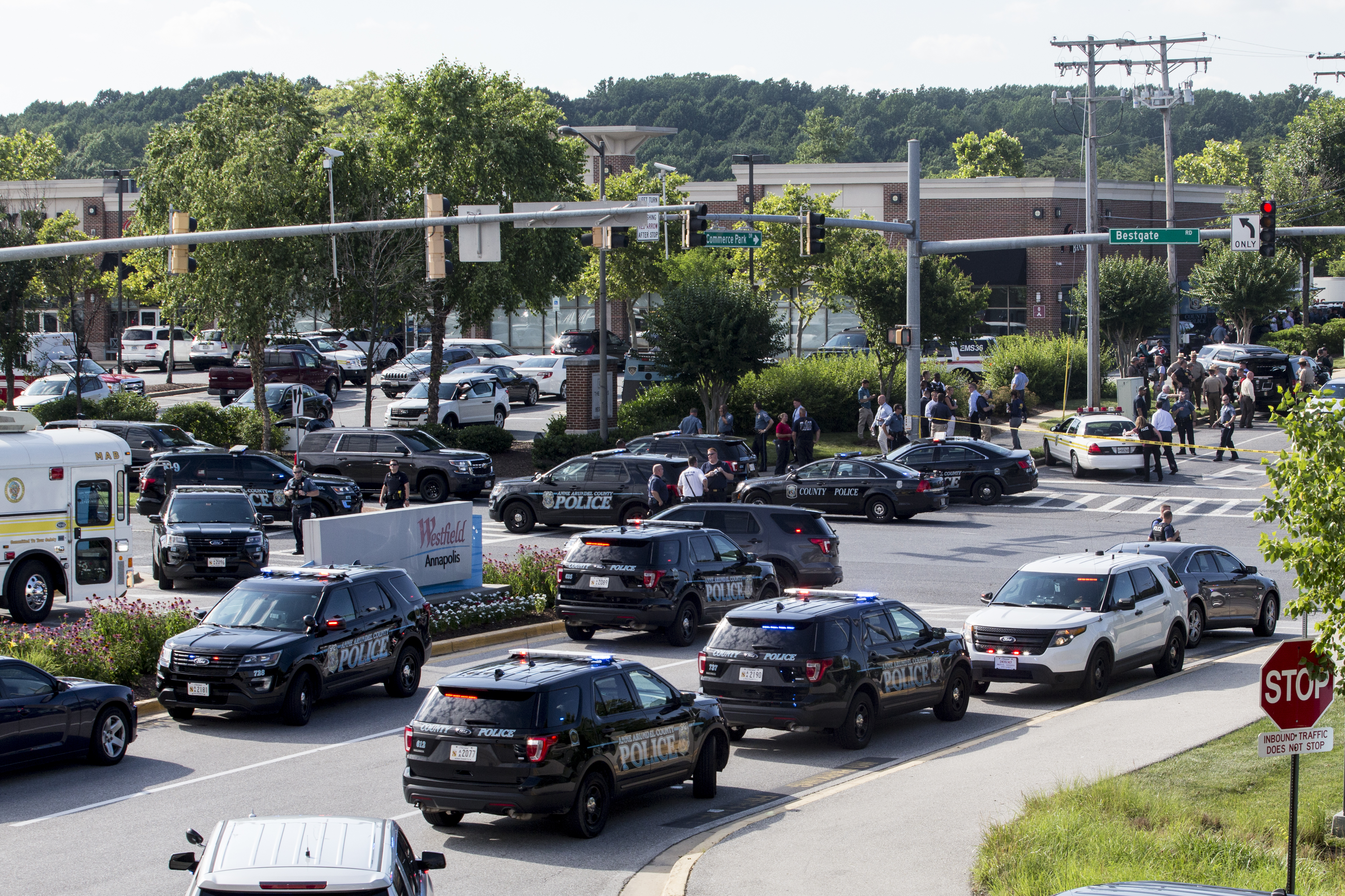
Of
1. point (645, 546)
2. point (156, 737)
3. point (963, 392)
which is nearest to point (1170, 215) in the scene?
point (963, 392)

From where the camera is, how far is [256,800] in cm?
1241

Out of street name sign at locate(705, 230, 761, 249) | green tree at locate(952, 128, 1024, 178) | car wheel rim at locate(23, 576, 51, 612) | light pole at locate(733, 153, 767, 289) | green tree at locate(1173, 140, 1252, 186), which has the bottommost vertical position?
car wheel rim at locate(23, 576, 51, 612)

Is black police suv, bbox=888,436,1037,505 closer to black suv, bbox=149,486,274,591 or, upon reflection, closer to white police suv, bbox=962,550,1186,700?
white police suv, bbox=962,550,1186,700

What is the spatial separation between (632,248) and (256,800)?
50774 mm

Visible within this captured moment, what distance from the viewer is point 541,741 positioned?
11.0 metres

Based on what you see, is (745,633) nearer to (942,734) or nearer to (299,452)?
(942,734)

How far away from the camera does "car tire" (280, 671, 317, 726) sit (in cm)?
1540

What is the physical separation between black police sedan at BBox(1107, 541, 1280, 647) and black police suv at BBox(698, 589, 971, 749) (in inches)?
248

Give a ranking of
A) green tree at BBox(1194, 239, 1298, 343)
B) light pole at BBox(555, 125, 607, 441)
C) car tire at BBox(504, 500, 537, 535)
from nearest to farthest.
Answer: car tire at BBox(504, 500, 537, 535) < light pole at BBox(555, 125, 607, 441) < green tree at BBox(1194, 239, 1298, 343)

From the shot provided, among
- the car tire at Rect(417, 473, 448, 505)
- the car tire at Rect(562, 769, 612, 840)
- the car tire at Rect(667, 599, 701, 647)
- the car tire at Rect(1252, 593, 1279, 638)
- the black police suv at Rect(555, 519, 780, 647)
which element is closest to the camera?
the car tire at Rect(562, 769, 612, 840)

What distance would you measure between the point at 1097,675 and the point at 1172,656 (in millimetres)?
2290

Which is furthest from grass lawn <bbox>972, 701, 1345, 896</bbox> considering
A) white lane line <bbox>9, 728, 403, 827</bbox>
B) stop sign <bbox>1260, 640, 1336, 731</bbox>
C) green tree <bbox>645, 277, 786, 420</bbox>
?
green tree <bbox>645, 277, 786, 420</bbox>

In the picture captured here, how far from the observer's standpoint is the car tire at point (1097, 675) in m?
17.5

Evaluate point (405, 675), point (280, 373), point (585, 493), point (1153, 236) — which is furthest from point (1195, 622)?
point (280, 373)
